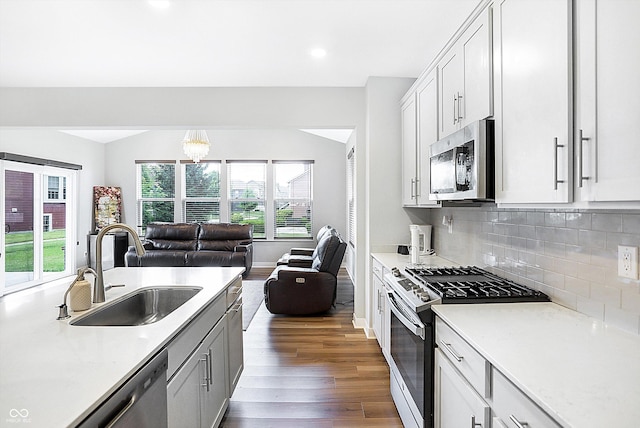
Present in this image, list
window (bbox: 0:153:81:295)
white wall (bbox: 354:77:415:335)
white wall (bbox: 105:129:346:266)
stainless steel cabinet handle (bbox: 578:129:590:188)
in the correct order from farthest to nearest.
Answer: white wall (bbox: 105:129:346:266), window (bbox: 0:153:81:295), white wall (bbox: 354:77:415:335), stainless steel cabinet handle (bbox: 578:129:590:188)

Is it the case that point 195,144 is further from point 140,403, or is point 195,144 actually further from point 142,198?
point 140,403

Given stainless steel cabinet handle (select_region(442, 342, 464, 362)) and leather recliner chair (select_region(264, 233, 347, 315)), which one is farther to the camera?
leather recliner chair (select_region(264, 233, 347, 315))

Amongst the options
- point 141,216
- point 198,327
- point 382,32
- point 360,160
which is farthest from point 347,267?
point 198,327

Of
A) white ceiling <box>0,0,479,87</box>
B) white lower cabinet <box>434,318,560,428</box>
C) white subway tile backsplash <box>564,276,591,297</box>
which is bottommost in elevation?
white lower cabinet <box>434,318,560,428</box>

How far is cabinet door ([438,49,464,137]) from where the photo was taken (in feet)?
7.08

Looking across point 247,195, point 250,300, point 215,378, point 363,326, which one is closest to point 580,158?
point 215,378

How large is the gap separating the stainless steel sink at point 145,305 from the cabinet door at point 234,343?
33cm

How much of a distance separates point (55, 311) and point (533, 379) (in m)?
1.83

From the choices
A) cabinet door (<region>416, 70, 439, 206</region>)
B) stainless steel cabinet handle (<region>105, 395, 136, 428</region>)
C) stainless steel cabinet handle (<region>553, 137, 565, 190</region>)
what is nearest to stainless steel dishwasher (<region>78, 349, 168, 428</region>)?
stainless steel cabinet handle (<region>105, 395, 136, 428</region>)

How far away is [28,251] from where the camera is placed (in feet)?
18.6

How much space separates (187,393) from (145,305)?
721 millimetres

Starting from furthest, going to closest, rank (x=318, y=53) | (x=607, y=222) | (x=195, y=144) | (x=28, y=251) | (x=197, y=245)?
(x=197, y=245) → (x=195, y=144) → (x=28, y=251) → (x=318, y=53) → (x=607, y=222)

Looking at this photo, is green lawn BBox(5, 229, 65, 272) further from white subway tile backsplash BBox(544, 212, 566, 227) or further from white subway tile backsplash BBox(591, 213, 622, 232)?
white subway tile backsplash BBox(591, 213, 622, 232)

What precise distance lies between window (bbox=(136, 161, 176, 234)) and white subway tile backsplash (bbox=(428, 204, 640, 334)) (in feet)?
22.4
